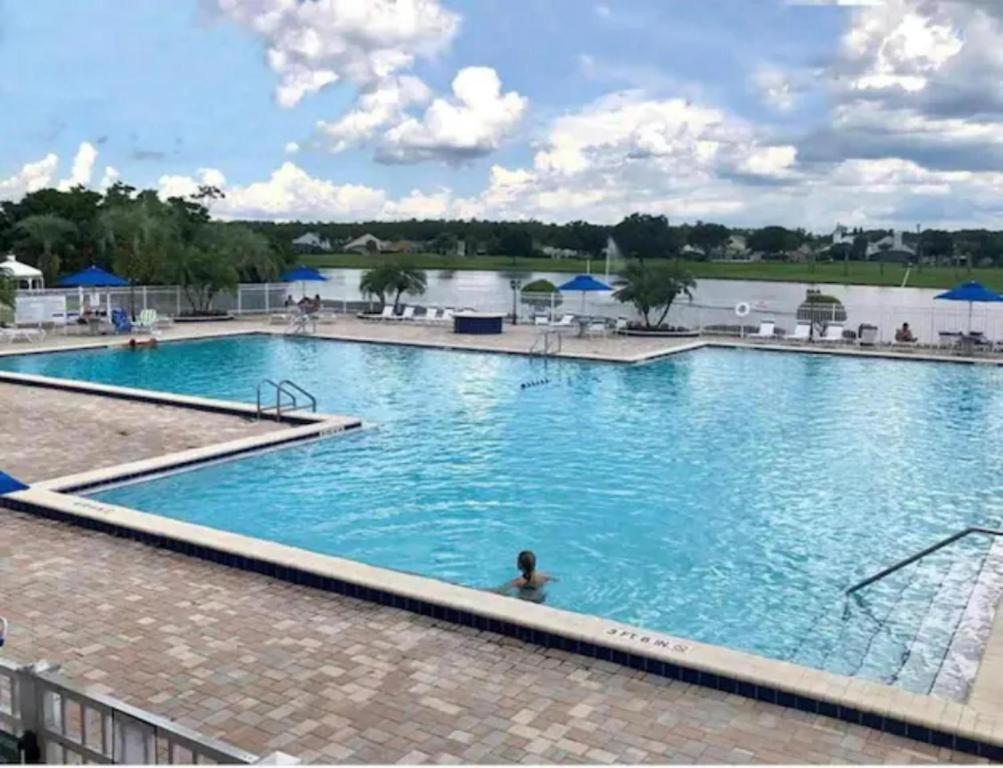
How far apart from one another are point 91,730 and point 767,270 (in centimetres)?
8700

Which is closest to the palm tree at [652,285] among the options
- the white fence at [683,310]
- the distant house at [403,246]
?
the white fence at [683,310]

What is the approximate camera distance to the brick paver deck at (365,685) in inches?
177

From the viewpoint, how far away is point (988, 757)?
14.8 feet

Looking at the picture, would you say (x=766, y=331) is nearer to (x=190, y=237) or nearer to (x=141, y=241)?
(x=141, y=241)

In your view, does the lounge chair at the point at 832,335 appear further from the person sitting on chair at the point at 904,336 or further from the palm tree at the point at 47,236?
the palm tree at the point at 47,236

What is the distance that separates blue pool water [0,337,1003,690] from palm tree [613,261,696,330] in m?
7.99

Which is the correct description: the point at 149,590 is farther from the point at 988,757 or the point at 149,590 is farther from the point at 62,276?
the point at 62,276

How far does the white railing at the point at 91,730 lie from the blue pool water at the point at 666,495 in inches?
169

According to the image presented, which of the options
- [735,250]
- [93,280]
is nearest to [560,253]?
[735,250]

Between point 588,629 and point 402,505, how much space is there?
4529mm

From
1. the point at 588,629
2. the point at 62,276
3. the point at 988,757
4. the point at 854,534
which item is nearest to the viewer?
the point at 988,757

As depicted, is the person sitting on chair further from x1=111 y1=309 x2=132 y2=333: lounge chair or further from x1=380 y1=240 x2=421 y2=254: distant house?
x1=380 y1=240 x2=421 y2=254: distant house

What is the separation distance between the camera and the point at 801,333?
24.6 metres

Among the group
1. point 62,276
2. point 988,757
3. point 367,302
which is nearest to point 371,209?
point 367,302
